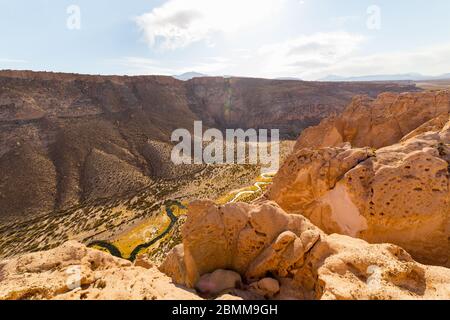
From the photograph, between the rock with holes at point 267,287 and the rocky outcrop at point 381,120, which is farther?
the rocky outcrop at point 381,120

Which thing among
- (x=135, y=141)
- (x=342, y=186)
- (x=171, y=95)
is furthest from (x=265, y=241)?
(x=171, y=95)

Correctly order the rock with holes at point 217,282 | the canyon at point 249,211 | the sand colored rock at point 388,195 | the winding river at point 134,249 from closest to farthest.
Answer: the canyon at point 249,211 → the rock with holes at point 217,282 → the sand colored rock at point 388,195 → the winding river at point 134,249

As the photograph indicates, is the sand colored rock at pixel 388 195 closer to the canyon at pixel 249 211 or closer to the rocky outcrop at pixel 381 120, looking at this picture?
the canyon at pixel 249 211

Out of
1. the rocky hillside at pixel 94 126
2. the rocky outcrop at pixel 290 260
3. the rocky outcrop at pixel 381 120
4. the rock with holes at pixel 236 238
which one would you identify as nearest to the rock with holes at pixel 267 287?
the rocky outcrop at pixel 290 260

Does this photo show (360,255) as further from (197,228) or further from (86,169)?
(86,169)

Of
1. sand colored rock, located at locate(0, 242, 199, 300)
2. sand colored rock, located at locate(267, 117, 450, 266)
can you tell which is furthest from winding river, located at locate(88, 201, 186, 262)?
sand colored rock, located at locate(267, 117, 450, 266)

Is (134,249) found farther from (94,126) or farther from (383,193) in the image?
(94,126)
